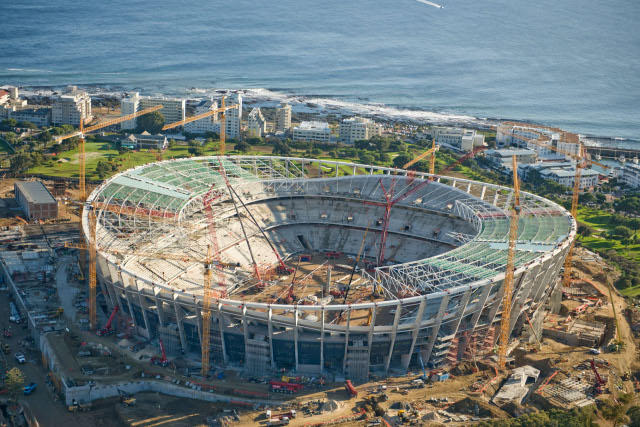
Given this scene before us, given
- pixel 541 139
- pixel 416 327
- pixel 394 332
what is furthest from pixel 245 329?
pixel 541 139

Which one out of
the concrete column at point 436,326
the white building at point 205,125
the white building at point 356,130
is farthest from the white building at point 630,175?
the white building at point 205,125

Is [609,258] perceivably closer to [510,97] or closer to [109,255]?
[109,255]

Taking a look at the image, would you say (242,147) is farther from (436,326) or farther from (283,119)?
(436,326)

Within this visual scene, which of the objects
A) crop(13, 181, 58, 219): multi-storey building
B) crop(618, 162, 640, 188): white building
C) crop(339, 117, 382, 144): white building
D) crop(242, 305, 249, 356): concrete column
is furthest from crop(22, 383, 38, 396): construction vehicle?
crop(618, 162, 640, 188): white building

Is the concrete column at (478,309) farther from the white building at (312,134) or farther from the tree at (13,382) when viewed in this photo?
the white building at (312,134)

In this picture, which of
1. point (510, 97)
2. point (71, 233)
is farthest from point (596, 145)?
point (71, 233)
